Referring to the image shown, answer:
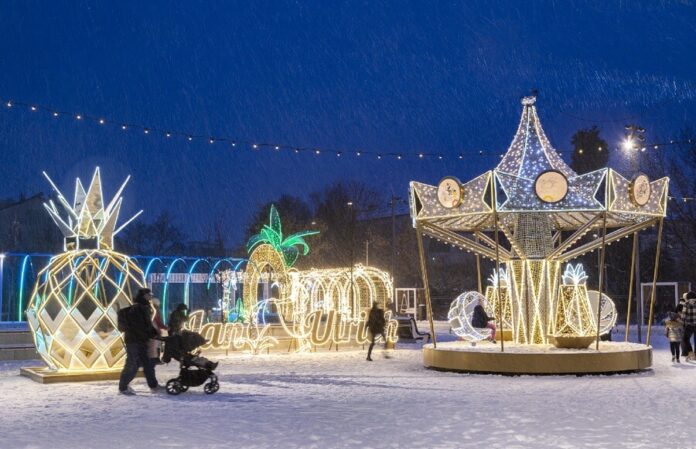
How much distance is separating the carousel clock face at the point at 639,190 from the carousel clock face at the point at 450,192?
3100 mm

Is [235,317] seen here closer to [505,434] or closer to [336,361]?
[336,361]

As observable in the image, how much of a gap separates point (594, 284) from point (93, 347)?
36.8 m

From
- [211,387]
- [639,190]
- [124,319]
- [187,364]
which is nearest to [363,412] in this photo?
[211,387]

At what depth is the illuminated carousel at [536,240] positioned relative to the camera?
14.0 meters

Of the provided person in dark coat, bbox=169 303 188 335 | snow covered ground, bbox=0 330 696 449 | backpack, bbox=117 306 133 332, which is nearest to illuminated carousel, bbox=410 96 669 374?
snow covered ground, bbox=0 330 696 449

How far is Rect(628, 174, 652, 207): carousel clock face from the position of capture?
14484 millimetres

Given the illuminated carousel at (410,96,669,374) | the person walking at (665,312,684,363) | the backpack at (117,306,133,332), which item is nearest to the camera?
the backpack at (117,306,133,332)

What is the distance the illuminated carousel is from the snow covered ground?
1.76 ft

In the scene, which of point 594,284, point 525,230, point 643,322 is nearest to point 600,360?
point 525,230

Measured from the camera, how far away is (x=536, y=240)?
16.4m

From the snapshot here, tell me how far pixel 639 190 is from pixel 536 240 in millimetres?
2545

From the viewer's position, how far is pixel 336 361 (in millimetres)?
17031

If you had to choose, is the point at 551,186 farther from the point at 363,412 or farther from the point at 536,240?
the point at 363,412

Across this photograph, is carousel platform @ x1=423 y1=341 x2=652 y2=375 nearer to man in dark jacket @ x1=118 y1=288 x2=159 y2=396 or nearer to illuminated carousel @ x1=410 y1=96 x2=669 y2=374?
illuminated carousel @ x1=410 y1=96 x2=669 y2=374
